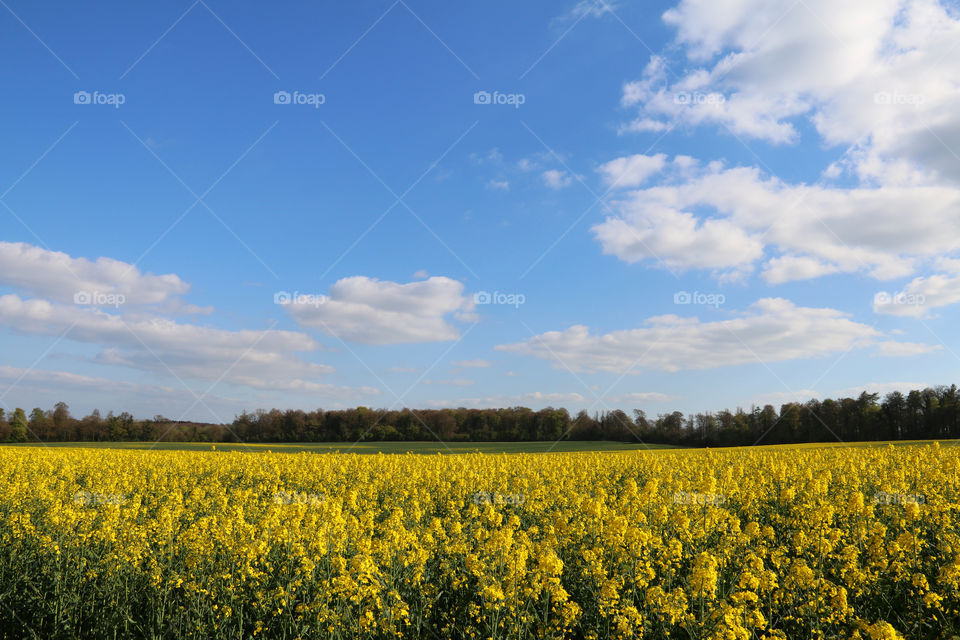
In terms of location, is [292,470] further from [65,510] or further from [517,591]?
[517,591]

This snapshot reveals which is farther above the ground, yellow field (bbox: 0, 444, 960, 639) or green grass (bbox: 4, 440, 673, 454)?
yellow field (bbox: 0, 444, 960, 639)

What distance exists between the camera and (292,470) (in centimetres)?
1770

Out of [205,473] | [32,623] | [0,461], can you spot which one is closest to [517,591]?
[32,623]

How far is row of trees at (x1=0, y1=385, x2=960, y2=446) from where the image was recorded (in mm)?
60403

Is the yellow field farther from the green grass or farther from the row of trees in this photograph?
the row of trees

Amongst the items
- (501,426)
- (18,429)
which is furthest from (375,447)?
(18,429)

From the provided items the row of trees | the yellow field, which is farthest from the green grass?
the yellow field

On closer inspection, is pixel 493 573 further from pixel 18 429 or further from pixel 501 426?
pixel 18 429

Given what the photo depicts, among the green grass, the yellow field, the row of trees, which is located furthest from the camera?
the row of trees

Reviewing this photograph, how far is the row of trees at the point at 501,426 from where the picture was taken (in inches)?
2378

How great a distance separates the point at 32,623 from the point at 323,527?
11.2 ft

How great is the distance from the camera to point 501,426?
72.2m

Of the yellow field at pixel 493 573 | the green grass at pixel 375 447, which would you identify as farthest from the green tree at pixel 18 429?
the yellow field at pixel 493 573

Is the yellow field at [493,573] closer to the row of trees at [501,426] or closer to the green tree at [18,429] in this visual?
the row of trees at [501,426]
